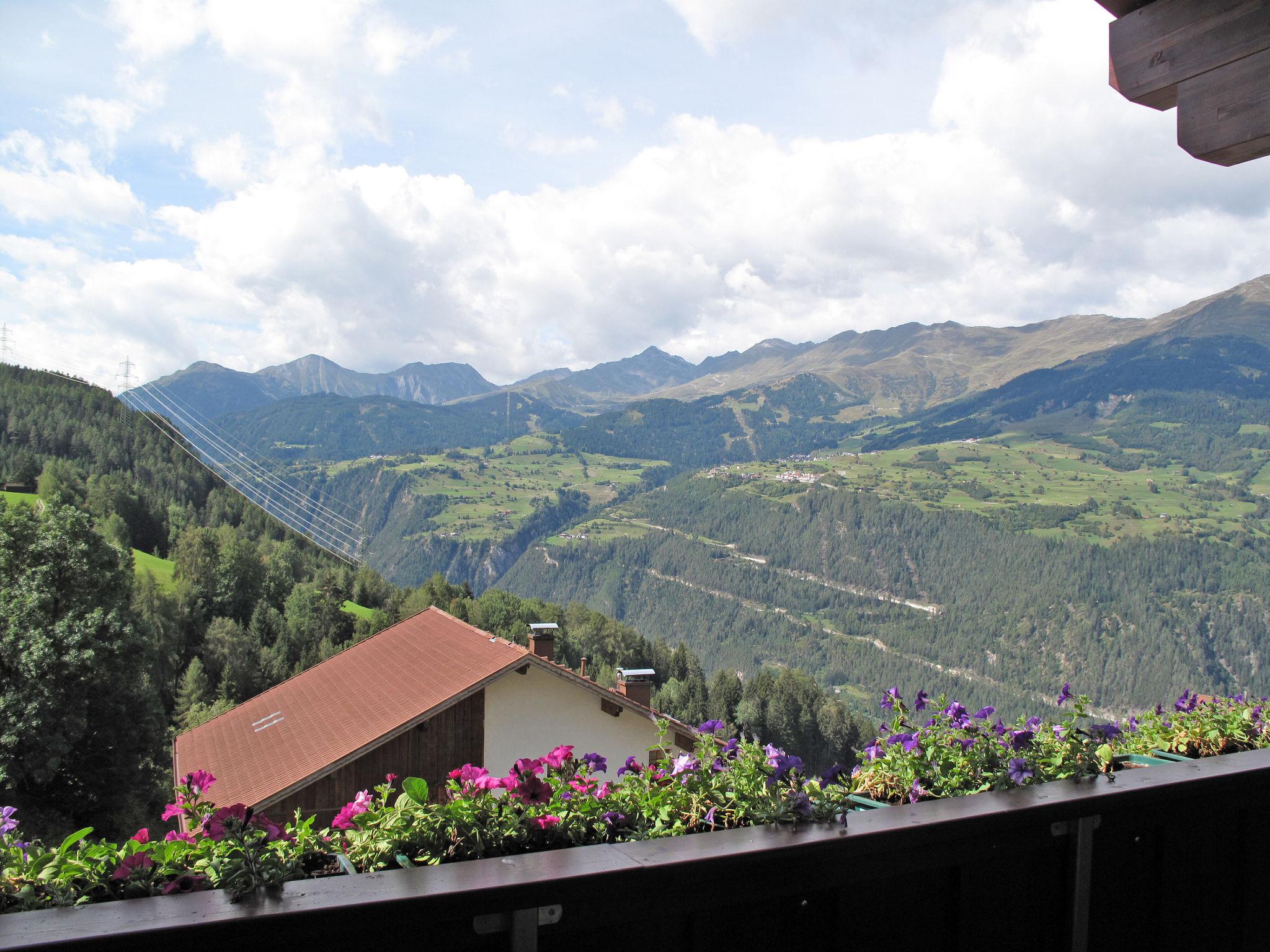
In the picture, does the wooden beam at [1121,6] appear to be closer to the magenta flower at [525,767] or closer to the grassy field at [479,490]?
the magenta flower at [525,767]

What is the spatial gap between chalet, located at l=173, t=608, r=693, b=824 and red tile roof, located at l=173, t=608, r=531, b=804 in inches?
1.3

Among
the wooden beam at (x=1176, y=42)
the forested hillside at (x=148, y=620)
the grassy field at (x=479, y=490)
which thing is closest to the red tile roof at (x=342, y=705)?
the forested hillside at (x=148, y=620)

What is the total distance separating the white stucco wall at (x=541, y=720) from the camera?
12.9m

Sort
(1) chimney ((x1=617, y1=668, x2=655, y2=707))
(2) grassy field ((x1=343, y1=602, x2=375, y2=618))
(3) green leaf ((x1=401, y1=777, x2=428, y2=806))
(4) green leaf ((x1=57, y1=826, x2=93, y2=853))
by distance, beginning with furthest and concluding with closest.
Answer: (2) grassy field ((x1=343, y1=602, x2=375, y2=618)) < (1) chimney ((x1=617, y1=668, x2=655, y2=707)) < (3) green leaf ((x1=401, y1=777, x2=428, y2=806)) < (4) green leaf ((x1=57, y1=826, x2=93, y2=853))

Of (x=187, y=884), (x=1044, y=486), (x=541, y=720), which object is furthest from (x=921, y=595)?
(x=187, y=884)

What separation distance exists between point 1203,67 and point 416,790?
2144mm

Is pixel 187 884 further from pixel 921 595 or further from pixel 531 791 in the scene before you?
pixel 921 595

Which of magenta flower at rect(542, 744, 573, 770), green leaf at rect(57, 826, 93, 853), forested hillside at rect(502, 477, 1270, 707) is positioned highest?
green leaf at rect(57, 826, 93, 853)

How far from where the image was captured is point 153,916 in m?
1.02

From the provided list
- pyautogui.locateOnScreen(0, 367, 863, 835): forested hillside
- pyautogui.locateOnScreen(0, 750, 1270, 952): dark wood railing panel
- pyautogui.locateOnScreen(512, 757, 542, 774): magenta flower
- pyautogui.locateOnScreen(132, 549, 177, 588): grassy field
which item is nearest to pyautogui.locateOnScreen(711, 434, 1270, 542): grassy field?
pyautogui.locateOnScreen(0, 367, 863, 835): forested hillside

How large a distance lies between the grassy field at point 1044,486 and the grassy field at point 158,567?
12417 centimetres

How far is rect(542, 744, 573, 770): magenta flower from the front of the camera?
1.69 m

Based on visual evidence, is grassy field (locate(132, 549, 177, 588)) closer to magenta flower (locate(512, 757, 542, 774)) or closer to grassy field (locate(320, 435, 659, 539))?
magenta flower (locate(512, 757, 542, 774))

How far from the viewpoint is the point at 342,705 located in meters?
14.8
